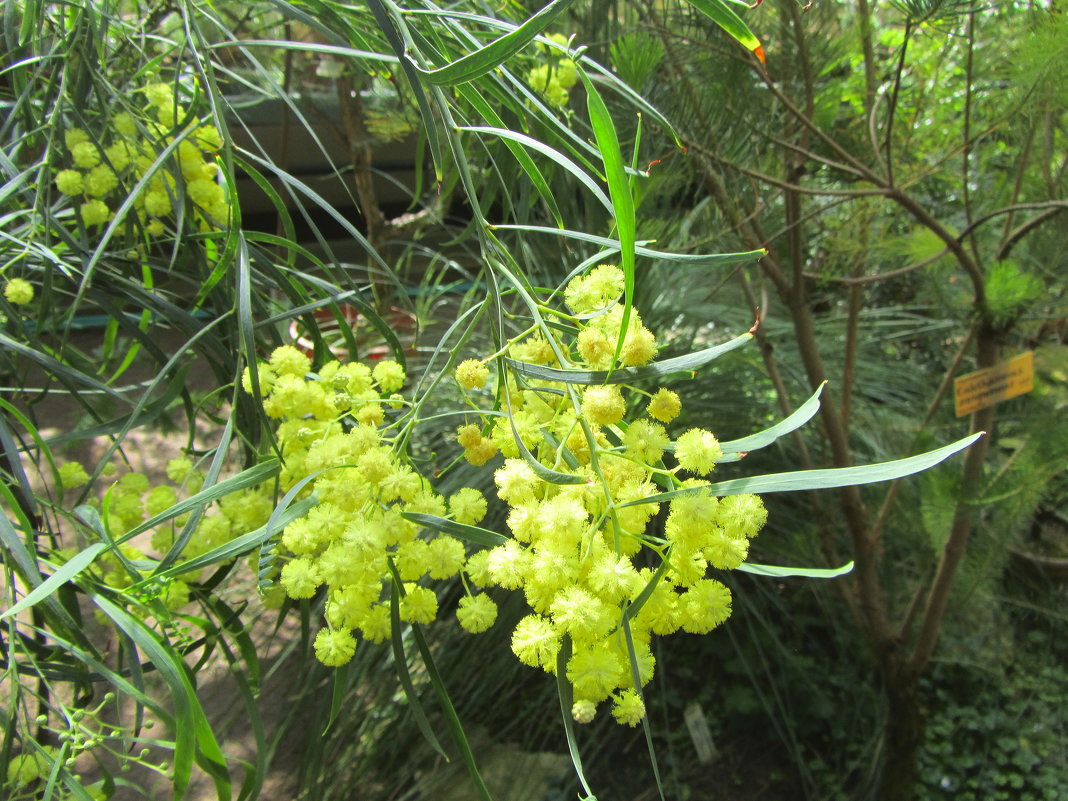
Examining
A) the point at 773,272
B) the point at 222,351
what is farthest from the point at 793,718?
the point at 222,351

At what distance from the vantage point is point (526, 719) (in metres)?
1.35

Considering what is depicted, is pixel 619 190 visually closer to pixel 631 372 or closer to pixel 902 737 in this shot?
pixel 631 372

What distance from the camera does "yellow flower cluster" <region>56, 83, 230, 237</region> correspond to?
62 centimetres

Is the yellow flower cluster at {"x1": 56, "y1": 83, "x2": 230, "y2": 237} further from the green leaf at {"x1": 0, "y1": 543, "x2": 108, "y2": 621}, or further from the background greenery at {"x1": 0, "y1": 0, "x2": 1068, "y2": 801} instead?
the green leaf at {"x1": 0, "y1": 543, "x2": 108, "y2": 621}

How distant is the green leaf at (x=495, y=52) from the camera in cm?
29

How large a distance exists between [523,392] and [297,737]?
3.63 feet

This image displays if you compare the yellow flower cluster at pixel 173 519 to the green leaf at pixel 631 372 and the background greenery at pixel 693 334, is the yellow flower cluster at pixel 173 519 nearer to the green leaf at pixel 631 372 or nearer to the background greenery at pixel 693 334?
the background greenery at pixel 693 334

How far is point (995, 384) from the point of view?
3.32ft

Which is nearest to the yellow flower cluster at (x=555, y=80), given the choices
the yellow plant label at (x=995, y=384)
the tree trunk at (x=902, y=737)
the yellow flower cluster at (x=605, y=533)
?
the yellow flower cluster at (x=605, y=533)

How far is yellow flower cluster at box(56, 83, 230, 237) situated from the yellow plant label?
848 millimetres

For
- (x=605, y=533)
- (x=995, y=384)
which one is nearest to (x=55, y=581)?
(x=605, y=533)

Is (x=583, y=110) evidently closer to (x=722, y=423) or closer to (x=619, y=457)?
(x=722, y=423)

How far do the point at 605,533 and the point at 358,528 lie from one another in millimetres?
107

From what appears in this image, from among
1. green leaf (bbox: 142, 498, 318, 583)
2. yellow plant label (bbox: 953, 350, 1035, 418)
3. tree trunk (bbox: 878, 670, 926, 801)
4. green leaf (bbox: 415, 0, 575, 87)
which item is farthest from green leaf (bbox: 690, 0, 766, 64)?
tree trunk (bbox: 878, 670, 926, 801)
